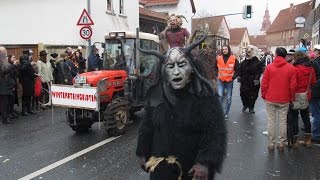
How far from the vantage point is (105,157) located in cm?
745

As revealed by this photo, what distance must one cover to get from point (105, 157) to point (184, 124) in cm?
446

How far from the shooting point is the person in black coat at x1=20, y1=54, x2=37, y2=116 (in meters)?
12.6

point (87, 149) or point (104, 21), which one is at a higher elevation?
point (104, 21)

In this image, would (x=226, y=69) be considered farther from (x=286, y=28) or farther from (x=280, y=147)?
(x=286, y=28)

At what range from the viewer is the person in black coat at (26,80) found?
1259 cm

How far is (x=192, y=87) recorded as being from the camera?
11.0 feet

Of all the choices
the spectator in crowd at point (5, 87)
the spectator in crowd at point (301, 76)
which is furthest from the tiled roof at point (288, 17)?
the spectator in crowd at point (301, 76)

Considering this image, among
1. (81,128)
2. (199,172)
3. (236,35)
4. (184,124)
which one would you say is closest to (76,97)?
(81,128)

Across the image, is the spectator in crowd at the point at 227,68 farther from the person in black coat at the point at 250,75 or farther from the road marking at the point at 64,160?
the road marking at the point at 64,160

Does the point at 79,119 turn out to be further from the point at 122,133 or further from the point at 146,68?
the point at 146,68

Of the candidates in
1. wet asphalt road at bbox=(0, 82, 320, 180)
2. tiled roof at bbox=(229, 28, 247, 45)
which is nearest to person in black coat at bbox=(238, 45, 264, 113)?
wet asphalt road at bbox=(0, 82, 320, 180)

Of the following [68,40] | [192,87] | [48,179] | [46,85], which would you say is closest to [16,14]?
[68,40]

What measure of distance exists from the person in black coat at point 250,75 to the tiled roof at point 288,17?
87.5 m

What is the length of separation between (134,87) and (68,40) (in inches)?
590
